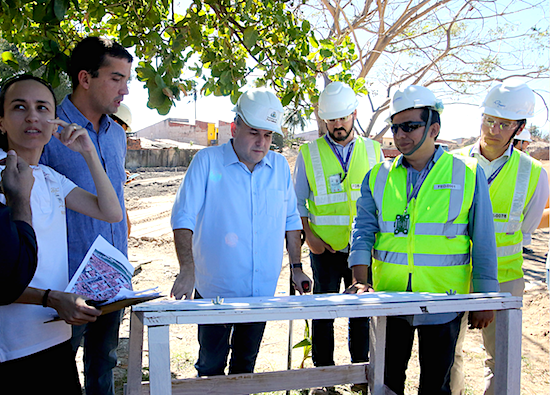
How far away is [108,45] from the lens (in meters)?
2.56

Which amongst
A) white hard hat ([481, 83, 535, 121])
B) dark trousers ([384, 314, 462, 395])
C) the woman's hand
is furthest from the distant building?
dark trousers ([384, 314, 462, 395])

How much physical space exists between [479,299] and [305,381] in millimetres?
1167

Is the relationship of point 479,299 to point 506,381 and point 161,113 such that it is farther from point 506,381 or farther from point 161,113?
point 161,113

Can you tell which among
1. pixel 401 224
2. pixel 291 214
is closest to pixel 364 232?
pixel 401 224

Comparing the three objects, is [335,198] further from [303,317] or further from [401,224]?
[303,317]

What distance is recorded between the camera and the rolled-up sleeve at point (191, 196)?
2.50 m

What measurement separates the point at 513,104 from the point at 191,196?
2.37 meters

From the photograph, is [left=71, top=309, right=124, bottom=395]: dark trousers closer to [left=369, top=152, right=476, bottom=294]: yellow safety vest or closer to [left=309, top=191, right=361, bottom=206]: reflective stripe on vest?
[left=369, top=152, right=476, bottom=294]: yellow safety vest

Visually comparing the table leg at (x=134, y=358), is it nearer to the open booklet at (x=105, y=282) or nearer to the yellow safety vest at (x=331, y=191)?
the open booklet at (x=105, y=282)

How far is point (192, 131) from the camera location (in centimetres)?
4762

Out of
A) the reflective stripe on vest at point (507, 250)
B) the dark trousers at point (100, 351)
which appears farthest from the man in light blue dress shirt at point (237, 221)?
the reflective stripe on vest at point (507, 250)

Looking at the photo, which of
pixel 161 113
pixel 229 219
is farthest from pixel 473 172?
pixel 161 113

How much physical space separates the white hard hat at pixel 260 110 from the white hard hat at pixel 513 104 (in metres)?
1.62

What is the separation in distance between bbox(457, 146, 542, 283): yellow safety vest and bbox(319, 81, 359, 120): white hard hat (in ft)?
4.20
